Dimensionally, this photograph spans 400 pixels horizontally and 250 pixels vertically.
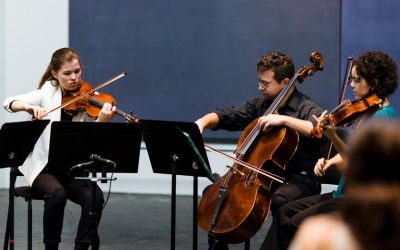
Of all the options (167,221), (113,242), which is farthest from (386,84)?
(167,221)

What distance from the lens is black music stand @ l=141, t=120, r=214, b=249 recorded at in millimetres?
3713

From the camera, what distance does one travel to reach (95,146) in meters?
3.91

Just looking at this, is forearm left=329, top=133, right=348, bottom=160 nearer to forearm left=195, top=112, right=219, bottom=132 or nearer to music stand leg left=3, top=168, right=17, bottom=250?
forearm left=195, top=112, right=219, bottom=132

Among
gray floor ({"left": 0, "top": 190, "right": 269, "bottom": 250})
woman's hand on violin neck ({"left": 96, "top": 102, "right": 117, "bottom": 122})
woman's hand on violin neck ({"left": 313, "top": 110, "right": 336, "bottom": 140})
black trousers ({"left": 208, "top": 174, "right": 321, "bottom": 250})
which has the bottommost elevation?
gray floor ({"left": 0, "top": 190, "right": 269, "bottom": 250})

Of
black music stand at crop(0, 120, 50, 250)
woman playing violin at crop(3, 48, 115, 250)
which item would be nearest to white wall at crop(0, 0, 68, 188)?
woman playing violin at crop(3, 48, 115, 250)

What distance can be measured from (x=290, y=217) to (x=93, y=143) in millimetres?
1043

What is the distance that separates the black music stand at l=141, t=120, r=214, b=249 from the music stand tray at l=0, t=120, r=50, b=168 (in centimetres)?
56

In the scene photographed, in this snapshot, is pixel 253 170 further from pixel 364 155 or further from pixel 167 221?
pixel 364 155

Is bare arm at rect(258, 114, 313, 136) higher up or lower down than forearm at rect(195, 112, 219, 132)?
higher up

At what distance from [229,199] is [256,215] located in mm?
171

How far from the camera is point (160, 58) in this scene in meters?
6.77

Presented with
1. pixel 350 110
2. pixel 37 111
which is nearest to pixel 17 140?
pixel 37 111

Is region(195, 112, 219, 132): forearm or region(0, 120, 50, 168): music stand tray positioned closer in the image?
region(0, 120, 50, 168): music stand tray

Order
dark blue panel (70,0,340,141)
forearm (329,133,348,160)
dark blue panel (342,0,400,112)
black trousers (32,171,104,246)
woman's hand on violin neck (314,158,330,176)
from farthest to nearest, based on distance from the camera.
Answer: dark blue panel (70,0,340,141) → dark blue panel (342,0,400,112) → black trousers (32,171,104,246) → woman's hand on violin neck (314,158,330,176) → forearm (329,133,348,160)
